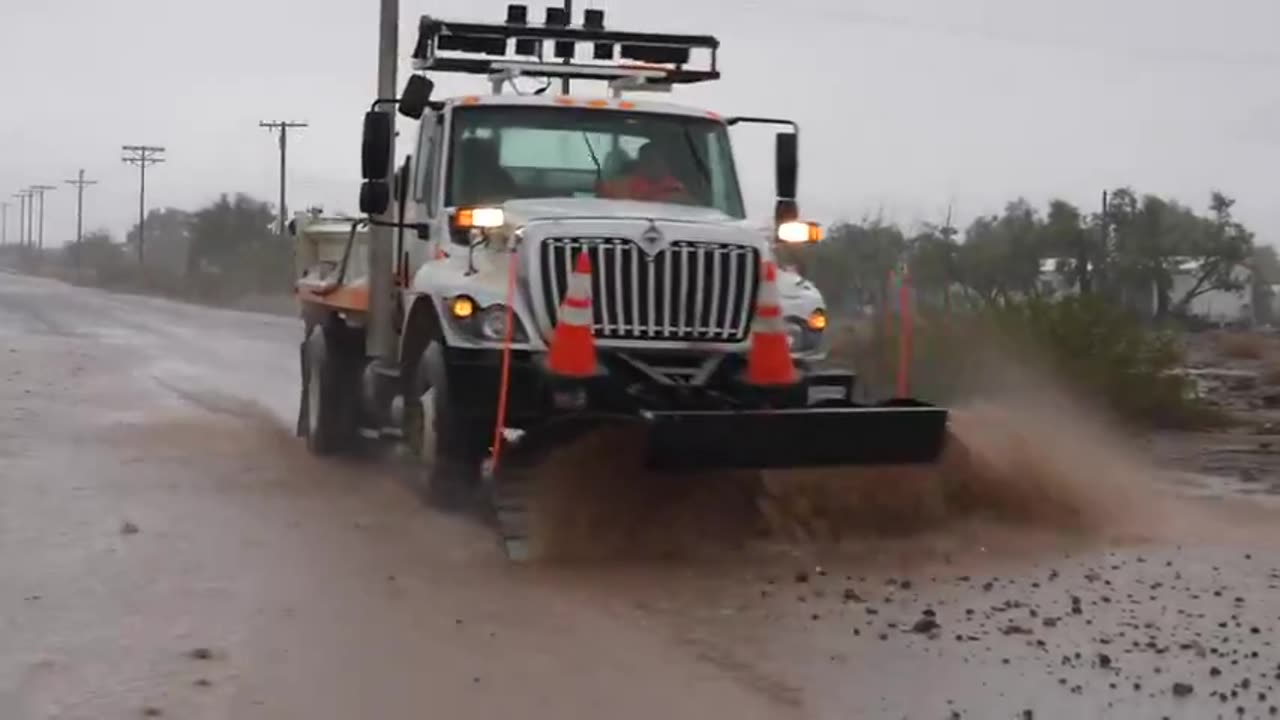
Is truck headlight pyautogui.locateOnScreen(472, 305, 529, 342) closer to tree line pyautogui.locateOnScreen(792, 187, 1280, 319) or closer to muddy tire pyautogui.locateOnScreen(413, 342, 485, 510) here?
muddy tire pyautogui.locateOnScreen(413, 342, 485, 510)

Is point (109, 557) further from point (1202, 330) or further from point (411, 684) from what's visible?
point (1202, 330)

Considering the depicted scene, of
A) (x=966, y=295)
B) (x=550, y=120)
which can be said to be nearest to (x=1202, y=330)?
(x=966, y=295)

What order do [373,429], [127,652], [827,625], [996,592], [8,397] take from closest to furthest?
[127,652] < [827,625] < [996,592] < [373,429] < [8,397]

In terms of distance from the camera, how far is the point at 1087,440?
12156 millimetres

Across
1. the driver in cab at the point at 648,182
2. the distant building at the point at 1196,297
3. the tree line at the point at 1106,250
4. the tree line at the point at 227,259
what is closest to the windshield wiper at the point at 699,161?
the driver in cab at the point at 648,182

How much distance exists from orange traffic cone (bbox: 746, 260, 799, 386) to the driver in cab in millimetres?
1439

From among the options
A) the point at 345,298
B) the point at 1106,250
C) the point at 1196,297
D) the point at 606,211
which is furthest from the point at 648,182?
the point at 1196,297

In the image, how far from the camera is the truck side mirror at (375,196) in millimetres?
10258

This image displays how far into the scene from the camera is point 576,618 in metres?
7.32

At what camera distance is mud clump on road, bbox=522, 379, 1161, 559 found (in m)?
8.70

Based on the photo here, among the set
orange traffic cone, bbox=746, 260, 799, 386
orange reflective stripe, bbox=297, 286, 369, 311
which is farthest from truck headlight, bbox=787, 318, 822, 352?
orange reflective stripe, bbox=297, 286, 369, 311

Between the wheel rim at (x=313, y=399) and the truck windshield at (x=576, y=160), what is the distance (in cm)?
373

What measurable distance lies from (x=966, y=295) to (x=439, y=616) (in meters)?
12.7

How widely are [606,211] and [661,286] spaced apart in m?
0.85
